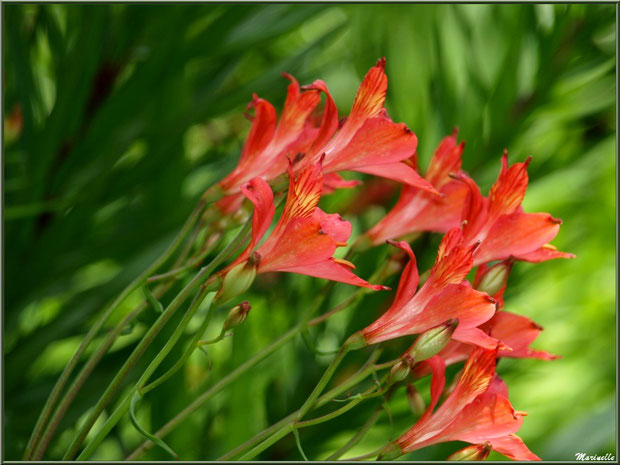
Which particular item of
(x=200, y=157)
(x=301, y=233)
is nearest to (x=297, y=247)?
(x=301, y=233)

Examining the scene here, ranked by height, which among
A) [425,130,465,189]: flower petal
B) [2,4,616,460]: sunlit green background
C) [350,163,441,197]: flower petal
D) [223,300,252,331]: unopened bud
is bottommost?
[2,4,616,460]: sunlit green background

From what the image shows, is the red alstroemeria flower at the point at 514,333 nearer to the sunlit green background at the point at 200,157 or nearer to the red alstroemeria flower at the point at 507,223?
the red alstroemeria flower at the point at 507,223

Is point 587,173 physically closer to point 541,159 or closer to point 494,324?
point 541,159

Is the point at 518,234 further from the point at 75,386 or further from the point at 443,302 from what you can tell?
the point at 75,386

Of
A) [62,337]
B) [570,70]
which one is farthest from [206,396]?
[570,70]

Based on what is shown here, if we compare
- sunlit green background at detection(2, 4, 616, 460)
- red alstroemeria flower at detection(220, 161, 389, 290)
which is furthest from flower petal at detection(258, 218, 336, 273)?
sunlit green background at detection(2, 4, 616, 460)

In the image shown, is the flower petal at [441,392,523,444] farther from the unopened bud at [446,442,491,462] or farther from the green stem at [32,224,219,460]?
the green stem at [32,224,219,460]
